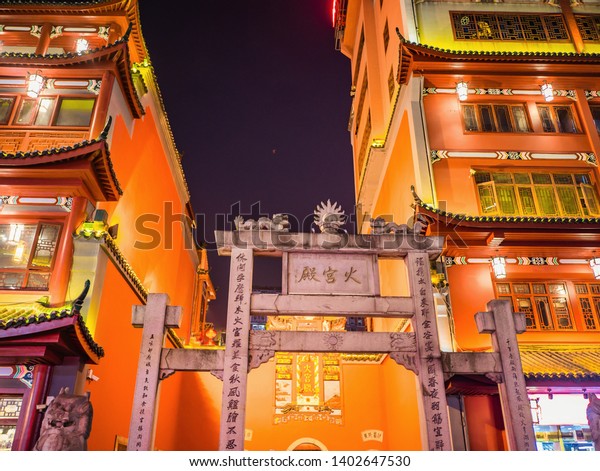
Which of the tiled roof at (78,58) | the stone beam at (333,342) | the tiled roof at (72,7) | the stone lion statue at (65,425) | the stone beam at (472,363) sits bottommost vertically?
the stone lion statue at (65,425)

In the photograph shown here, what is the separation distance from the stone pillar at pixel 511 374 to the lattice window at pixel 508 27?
1257 cm

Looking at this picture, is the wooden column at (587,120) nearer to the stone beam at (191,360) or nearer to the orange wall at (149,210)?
the stone beam at (191,360)

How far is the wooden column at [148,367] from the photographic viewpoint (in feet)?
22.4

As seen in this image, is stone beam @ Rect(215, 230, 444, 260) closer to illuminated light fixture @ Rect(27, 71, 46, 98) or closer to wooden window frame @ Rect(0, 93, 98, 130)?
wooden window frame @ Rect(0, 93, 98, 130)

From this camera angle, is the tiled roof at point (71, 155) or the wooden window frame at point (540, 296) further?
the wooden window frame at point (540, 296)

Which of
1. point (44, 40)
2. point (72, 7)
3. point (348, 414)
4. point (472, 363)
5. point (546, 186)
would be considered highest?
point (72, 7)

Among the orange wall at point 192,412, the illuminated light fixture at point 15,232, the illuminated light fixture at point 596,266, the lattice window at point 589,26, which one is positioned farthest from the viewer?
the orange wall at point 192,412

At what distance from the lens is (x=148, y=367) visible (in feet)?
23.8

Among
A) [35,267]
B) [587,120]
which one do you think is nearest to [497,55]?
[587,120]

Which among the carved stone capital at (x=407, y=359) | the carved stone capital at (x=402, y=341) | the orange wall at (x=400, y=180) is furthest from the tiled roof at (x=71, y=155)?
the orange wall at (x=400, y=180)

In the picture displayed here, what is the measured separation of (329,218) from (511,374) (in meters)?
4.05

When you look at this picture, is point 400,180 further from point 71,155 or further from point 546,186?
point 71,155
